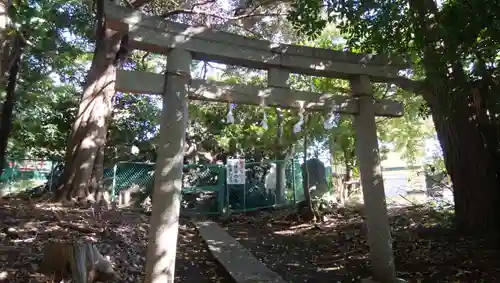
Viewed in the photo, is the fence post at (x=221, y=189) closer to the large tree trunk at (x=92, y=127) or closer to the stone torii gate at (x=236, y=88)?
the large tree trunk at (x=92, y=127)

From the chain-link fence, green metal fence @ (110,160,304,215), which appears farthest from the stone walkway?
the chain-link fence

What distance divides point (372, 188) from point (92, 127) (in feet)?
18.9

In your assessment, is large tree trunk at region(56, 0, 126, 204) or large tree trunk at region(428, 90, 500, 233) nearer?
large tree trunk at region(428, 90, 500, 233)

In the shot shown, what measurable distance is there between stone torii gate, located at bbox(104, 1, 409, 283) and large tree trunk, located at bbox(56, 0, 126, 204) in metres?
4.18

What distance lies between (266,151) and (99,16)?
23.8ft

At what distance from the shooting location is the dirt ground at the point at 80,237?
14.2 ft

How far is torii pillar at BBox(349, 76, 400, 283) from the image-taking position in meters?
4.86

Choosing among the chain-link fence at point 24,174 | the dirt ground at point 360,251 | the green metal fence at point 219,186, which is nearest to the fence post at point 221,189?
the green metal fence at point 219,186

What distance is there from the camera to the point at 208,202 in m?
11.4

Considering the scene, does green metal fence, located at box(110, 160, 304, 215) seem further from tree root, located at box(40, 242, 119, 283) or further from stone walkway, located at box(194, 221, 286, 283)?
tree root, located at box(40, 242, 119, 283)

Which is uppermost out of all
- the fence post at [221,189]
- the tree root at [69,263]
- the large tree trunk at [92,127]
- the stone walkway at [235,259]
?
the large tree trunk at [92,127]

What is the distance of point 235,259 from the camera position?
6355mm

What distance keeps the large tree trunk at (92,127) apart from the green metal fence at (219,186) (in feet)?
10.7

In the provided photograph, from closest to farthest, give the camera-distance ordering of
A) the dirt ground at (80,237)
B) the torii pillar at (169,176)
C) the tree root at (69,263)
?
the torii pillar at (169,176)
the tree root at (69,263)
the dirt ground at (80,237)
